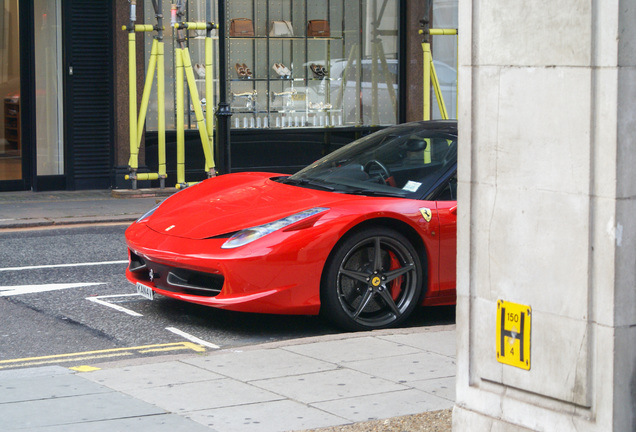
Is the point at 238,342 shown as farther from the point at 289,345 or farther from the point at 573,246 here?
the point at 573,246

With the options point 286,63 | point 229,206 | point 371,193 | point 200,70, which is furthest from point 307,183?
point 286,63

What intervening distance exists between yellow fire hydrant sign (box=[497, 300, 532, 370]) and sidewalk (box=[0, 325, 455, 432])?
3.49 ft

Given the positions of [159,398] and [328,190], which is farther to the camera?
[328,190]

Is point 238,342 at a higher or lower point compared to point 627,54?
lower

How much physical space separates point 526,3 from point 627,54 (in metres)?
0.50

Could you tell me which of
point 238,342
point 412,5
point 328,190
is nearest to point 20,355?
point 238,342

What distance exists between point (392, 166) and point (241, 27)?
31.5 ft

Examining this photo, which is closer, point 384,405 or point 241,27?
point 384,405

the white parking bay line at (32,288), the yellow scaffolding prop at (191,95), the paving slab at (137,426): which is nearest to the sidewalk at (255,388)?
the paving slab at (137,426)

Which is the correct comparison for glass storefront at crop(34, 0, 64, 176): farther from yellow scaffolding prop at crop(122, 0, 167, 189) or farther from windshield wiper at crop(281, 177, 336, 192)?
windshield wiper at crop(281, 177, 336, 192)

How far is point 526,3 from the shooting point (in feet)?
12.9

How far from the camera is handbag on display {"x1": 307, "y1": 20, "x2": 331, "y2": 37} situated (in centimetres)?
1739

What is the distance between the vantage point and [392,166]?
25.8ft

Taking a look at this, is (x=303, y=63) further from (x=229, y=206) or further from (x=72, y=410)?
(x=72, y=410)
